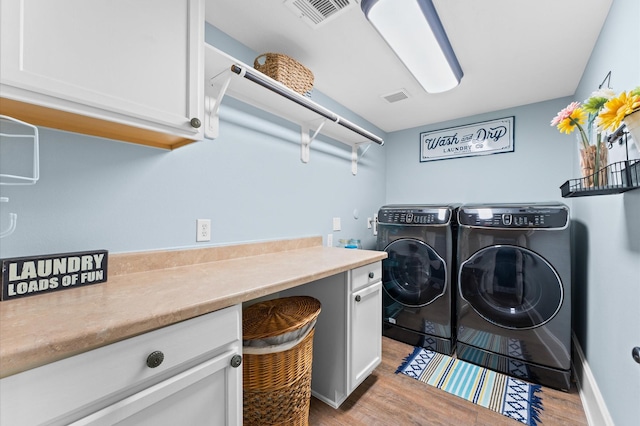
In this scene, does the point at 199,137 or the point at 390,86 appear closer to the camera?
the point at 199,137

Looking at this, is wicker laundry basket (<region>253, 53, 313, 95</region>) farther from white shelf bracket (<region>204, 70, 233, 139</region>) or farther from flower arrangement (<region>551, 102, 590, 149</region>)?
flower arrangement (<region>551, 102, 590, 149</region>)

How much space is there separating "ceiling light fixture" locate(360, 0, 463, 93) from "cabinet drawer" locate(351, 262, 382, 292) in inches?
50.3

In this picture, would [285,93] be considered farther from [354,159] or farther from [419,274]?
[419,274]

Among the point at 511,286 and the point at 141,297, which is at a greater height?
the point at 141,297

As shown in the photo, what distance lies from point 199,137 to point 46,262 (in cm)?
69

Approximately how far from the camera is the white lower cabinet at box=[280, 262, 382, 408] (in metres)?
1.52

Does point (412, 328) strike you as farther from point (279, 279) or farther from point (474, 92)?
point (474, 92)

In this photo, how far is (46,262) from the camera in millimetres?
924

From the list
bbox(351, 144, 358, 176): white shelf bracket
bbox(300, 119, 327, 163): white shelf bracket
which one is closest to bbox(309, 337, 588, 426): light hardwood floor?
bbox(300, 119, 327, 163): white shelf bracket

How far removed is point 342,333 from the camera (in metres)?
1.52

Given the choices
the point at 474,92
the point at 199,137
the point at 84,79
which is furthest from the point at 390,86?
the point at 84,79

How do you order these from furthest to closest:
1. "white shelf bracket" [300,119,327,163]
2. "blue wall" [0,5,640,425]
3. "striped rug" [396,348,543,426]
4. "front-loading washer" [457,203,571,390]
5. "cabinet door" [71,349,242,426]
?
1. "white shelf bracket" [300,119,327,163]
2. "front-loading washer" [457,203,571,390]
3. "striped rug" [396,348,543,426]
4. "blue wall" [0,5,640,425]
5. "cabinet door" [71,349,242,426]

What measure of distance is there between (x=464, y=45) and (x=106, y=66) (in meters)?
1.86

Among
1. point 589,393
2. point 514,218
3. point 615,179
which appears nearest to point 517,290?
point 514,218
